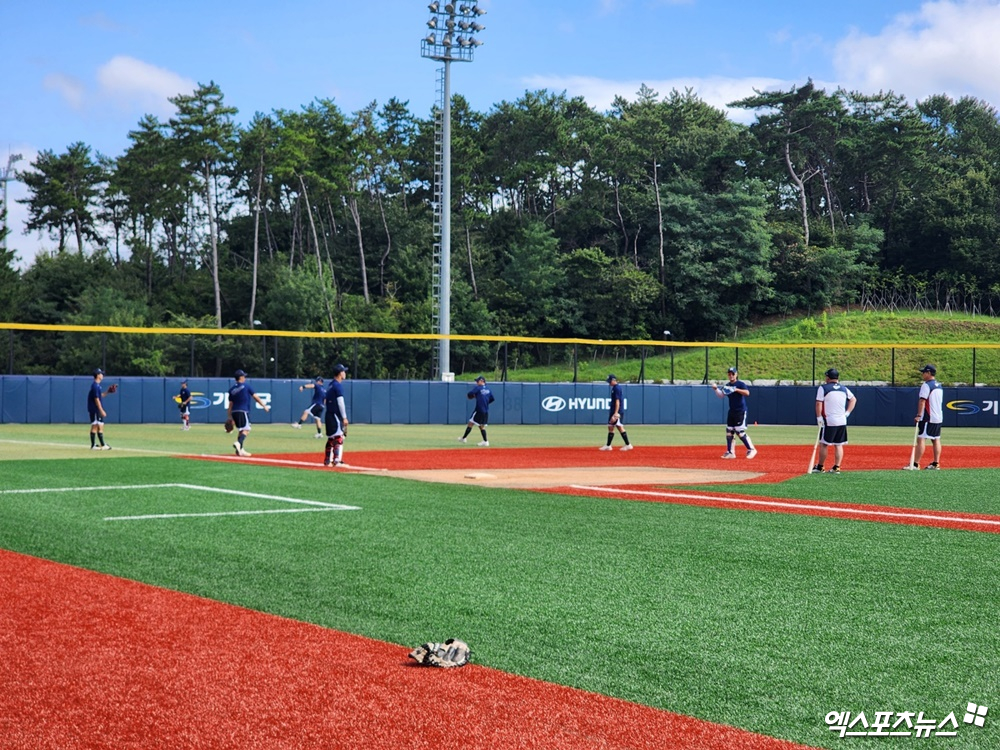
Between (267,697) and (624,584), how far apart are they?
3.44 m

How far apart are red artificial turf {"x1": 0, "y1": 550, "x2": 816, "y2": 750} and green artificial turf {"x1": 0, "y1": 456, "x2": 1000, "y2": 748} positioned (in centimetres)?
31

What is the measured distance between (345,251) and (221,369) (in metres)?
28.1

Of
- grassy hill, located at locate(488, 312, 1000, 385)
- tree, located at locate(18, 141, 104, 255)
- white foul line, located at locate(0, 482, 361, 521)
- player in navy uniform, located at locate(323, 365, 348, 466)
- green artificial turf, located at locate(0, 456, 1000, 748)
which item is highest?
tree, located at locate(18, 141, 104, 255)

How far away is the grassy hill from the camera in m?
57.5

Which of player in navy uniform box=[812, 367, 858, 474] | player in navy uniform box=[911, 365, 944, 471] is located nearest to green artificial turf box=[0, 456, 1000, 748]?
player in navy uniform box=[812, 367, 858, 474]

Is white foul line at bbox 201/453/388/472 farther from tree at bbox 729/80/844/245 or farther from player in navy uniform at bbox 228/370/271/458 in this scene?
tree at bbox 729/80/844/245

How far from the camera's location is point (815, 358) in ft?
196

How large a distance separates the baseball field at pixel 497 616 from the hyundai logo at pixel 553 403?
29740mm

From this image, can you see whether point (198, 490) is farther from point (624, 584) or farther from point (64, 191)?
point (64, 191)

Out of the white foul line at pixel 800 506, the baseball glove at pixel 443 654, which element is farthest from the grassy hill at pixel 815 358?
the baseball glove at pixel 443 654

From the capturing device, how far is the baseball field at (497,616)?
15.7 ft

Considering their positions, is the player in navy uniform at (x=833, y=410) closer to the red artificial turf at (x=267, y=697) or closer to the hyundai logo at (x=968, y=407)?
the red artificial turf at (x=267, y=697)

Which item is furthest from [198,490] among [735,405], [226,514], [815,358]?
[815,358]

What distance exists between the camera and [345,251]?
84.2 metres
